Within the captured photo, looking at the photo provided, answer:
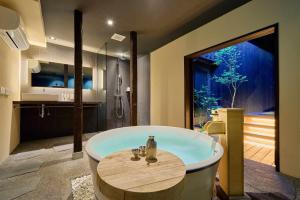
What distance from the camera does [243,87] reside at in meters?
4.50

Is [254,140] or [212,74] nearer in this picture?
[254,140]

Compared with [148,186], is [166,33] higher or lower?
higher

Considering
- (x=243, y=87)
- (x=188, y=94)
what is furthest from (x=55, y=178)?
(x=243, y=87)

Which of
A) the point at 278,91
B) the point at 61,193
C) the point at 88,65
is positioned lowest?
the point at 61,193

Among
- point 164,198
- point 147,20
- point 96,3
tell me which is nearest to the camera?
point 164,198

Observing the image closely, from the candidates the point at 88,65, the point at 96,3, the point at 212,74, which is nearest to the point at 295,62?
the point at 96,3

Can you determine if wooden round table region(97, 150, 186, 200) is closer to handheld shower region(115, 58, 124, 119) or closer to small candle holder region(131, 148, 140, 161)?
small candle holder region(131, 148, 140, 161)

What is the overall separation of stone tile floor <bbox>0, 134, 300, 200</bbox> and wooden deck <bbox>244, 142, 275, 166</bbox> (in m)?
0.20

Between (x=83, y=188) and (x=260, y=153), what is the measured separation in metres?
2.85

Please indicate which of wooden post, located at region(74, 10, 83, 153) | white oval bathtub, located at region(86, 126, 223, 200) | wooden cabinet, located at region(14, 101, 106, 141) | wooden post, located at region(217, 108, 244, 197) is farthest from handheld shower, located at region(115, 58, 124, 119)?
wooden post, located at region(217, 108, 244, 197)

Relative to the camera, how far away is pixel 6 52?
2.39m

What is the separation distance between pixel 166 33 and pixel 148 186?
3369 millimetres

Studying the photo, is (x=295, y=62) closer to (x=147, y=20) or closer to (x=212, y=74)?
(x=147, y=20)

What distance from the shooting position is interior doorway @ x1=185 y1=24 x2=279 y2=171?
124 inches
